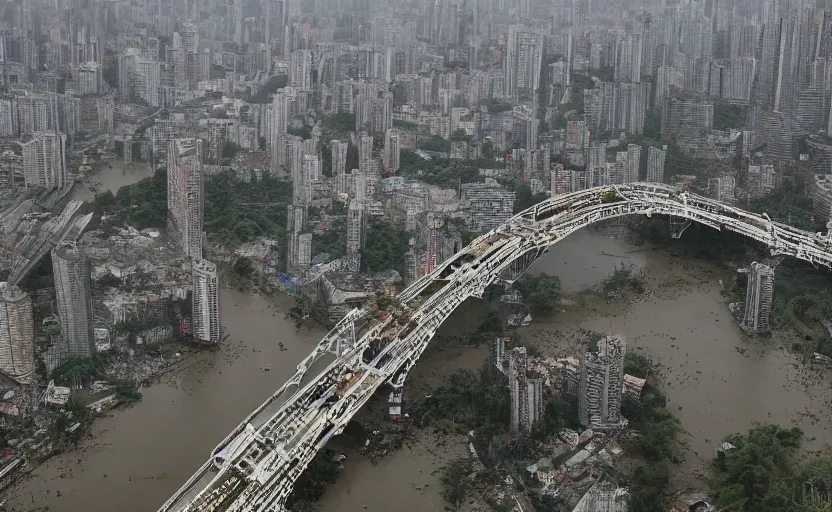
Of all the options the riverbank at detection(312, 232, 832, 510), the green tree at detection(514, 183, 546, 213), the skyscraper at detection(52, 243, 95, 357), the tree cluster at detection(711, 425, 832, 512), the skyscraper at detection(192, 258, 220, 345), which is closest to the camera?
the tree cluster at detection(711, 425, 832, 512)

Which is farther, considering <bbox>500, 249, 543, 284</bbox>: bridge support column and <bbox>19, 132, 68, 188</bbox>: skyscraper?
<bbox>19, 132, 68, 188</bbox>: skyscraper

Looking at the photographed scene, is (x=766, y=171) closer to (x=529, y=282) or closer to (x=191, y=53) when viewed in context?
(x=529, y=282)

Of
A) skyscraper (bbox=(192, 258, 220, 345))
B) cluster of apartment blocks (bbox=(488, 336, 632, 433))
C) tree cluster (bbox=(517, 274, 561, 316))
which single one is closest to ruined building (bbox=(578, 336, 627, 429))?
cluster of apartment blocks (bbox=(488, 336, 632, 433))

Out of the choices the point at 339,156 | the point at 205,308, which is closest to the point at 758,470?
the point at 205,308

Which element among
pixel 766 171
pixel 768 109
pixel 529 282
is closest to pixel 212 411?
pixel 529 282

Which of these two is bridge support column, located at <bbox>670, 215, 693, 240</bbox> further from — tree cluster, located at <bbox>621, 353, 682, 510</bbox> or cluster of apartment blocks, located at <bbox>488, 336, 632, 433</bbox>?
cluster of apartment blocks, located at <bbox>488, 336, 632, 433</bbox>

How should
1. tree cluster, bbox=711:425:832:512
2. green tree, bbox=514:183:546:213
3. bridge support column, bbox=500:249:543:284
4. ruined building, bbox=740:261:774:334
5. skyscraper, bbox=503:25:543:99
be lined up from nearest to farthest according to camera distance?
1. tree cluster, bbox=711:425:832:512
2. ruined building, bbox=740:261:774:334
3. bridge support column, bbox=500:249:543:284
4. green tree, bbox=514:183:546:213
5. skyscraper, bbox=503:25:543:99
